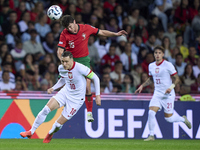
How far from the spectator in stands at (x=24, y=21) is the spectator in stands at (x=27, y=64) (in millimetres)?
1350

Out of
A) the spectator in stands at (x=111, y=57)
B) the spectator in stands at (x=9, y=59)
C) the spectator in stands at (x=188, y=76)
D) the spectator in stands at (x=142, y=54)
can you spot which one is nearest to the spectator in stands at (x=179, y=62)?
the spectator in stands at (x=188, y=76)

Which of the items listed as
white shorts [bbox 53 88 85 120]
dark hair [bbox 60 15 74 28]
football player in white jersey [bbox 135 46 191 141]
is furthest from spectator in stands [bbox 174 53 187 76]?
white shorts [bbox 53 88 85 120]

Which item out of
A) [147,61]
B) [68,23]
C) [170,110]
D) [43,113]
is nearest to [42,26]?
[147,61]

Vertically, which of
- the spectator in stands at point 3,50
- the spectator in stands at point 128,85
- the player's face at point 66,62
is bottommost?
the spectator in stands at point 128,85

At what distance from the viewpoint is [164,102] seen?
34.4ft

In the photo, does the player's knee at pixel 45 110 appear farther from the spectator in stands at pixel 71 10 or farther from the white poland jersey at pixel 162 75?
the spectator in stands at pixel 71 10

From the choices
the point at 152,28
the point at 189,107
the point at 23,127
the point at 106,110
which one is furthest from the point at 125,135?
the point at 152,28

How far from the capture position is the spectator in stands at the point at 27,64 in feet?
40.8

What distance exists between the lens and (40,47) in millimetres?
13547

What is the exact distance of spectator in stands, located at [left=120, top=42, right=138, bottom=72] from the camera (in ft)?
45.6

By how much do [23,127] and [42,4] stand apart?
5351mm

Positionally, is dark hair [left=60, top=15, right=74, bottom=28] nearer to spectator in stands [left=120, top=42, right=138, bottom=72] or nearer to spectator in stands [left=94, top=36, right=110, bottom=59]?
spectator in stands [left=94, top=36, right=110, bottom=59]

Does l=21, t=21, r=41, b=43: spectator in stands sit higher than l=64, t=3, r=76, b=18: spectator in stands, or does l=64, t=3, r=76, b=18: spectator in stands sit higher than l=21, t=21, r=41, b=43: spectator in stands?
l=64, t=3, r=76, b=18: spectator in stands

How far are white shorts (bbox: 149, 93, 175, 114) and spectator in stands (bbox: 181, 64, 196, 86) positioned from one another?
229cm
